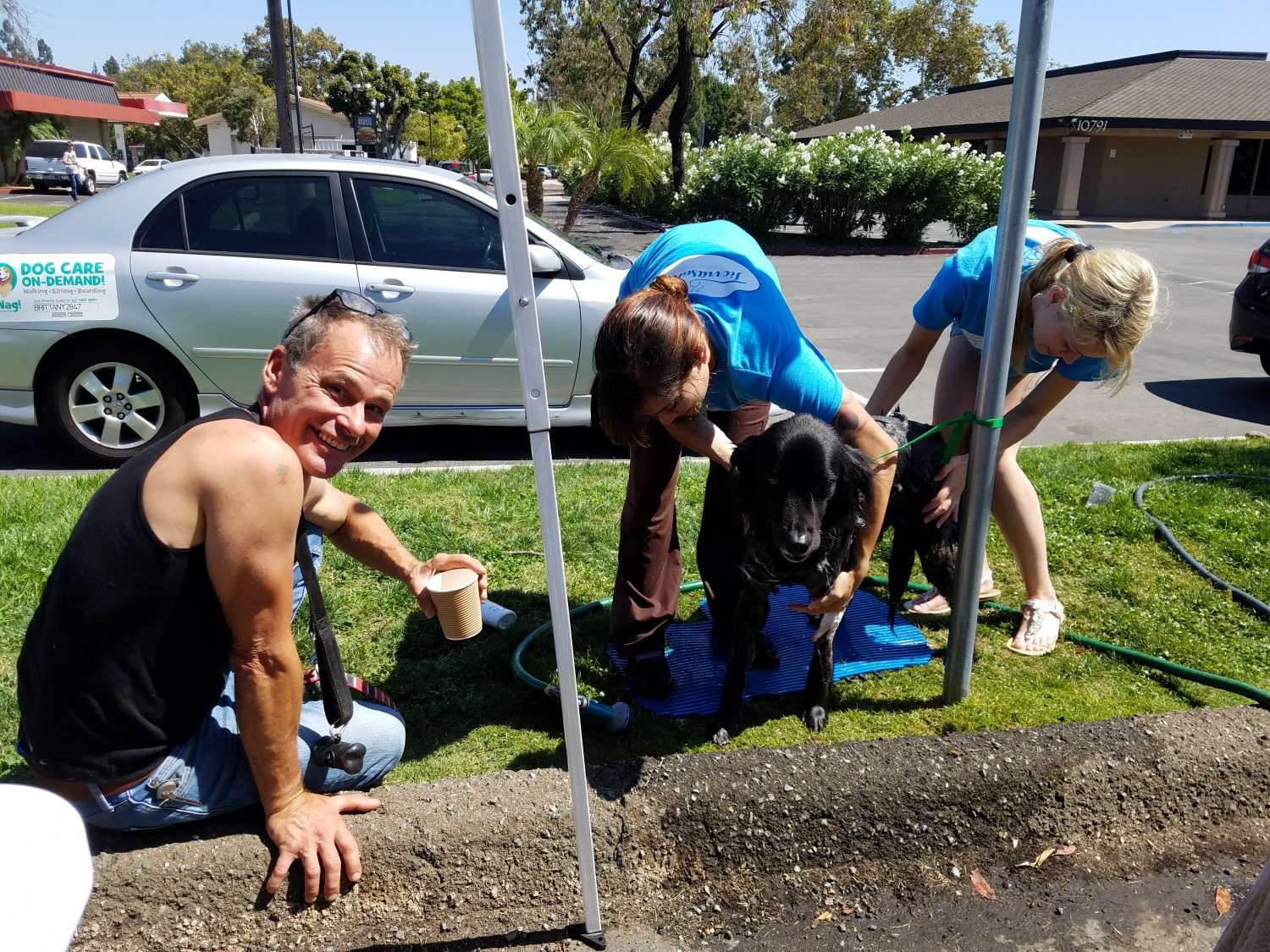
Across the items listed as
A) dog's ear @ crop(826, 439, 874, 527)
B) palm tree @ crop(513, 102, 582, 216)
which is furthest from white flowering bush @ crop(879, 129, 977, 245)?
dog's ear @ crop(826, 439, 874, 527)

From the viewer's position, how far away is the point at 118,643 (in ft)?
6.84

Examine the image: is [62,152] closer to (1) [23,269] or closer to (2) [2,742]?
(1) [23,269]

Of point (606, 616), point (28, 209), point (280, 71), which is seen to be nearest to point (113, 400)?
point (606, 616)

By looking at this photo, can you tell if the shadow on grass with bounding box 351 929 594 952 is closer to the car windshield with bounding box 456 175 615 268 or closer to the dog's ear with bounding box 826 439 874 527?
the dog's ear with bounding box 826 439 874 527

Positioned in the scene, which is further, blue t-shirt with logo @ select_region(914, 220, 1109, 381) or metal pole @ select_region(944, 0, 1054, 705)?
blue t-shirt with logo @ select_region(914, 220, 1109, 381)

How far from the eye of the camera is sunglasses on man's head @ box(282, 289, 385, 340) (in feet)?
7.42

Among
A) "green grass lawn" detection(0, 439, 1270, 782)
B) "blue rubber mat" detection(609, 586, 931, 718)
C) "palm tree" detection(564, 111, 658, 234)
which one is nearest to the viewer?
"green grass lawn" detection(0, 439, 1270, 782)

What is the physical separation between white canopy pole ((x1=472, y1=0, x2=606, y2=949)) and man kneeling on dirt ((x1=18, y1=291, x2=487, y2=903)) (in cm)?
48

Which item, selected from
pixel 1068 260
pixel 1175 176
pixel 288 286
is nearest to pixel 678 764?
pixel 1068 260

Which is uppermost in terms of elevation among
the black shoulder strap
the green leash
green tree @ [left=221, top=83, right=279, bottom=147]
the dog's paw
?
green tree @ [left=221, top=83, right=279, bottom=147]

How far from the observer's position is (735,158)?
22.7 m

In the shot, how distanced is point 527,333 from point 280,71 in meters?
12.5

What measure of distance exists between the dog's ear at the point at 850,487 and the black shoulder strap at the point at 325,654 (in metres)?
1.59

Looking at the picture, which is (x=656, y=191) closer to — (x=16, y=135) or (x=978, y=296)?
(x=978, y=296)
